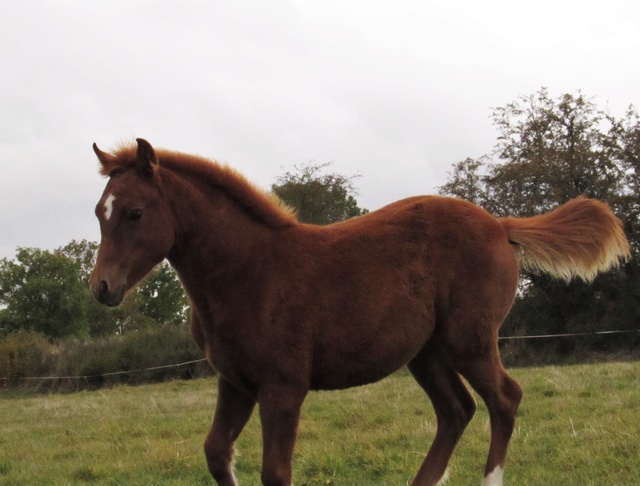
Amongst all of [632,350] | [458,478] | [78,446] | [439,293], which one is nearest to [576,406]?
[458,478]

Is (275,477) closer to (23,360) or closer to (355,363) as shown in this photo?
(355,363)

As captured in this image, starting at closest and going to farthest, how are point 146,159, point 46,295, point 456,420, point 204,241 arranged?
point 146,159, point 204,241, point 456,420, point 46,295

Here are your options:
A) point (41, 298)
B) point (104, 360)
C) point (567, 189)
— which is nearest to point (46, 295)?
point (41, 298)

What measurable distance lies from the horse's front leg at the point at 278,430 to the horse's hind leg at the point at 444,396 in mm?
1297

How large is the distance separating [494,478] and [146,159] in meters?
2.92

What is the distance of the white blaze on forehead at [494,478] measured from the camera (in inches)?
188

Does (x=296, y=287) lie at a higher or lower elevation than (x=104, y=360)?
lower

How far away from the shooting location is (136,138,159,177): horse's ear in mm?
4477

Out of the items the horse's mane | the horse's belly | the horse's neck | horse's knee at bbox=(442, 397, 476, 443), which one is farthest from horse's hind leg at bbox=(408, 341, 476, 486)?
the horse's neck

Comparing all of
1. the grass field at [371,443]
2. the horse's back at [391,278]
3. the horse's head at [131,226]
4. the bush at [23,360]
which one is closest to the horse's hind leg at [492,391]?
the horse's back at [391,278]

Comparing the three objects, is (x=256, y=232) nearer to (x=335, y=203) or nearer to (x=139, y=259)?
(x=139, y=259)

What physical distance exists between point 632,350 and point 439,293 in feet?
76.5

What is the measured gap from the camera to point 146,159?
4.52 m

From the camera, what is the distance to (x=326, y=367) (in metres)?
4.55
